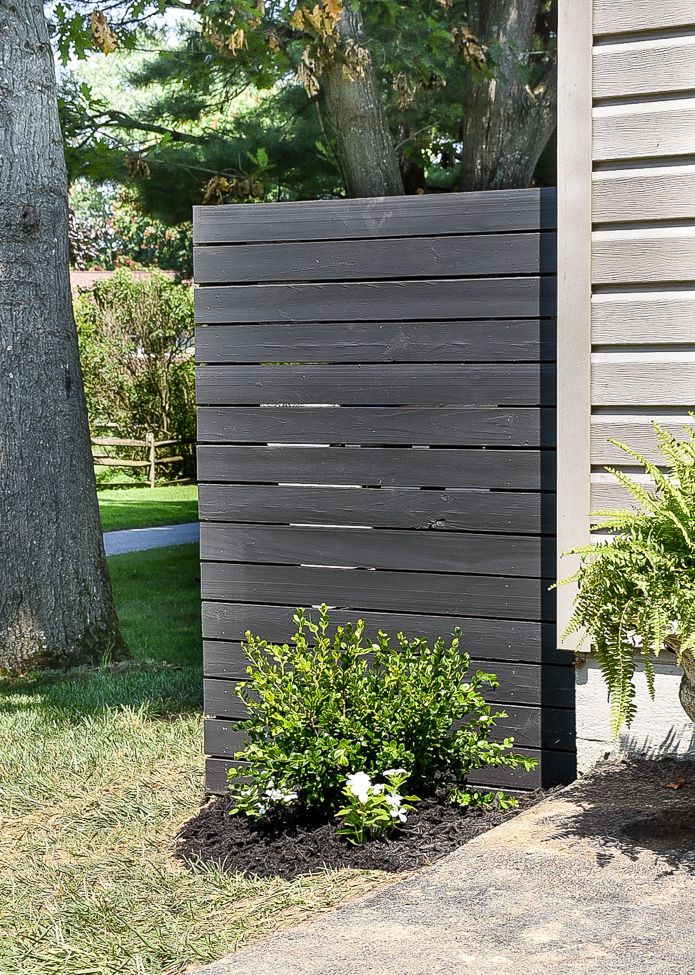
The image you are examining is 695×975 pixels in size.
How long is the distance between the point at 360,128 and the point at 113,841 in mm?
6006

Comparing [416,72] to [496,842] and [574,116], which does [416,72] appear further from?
[496,842]

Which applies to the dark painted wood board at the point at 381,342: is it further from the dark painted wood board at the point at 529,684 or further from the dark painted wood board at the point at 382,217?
the dark painted wood board at the point at 529,684

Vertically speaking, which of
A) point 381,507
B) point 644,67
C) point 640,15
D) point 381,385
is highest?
point 640,15

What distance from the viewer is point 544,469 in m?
3.76

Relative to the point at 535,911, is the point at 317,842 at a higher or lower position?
lower

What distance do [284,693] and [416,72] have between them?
6439 millimetres

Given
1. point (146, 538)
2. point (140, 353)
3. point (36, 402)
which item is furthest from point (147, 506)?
point (36, 402)

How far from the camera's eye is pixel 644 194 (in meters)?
3.55

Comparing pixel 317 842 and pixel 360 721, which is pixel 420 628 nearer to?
pixel 360 721

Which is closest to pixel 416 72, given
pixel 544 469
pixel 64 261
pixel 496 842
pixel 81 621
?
pixel 64 261

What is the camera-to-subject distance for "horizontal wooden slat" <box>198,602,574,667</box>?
12.5 feet

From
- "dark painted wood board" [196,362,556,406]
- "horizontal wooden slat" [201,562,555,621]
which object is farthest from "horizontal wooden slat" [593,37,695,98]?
"horizontal wooden slat" [201,562,555,621]

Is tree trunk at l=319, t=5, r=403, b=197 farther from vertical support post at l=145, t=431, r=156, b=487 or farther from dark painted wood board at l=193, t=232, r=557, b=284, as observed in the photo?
vertical support post at l=145, t=431, r=156, b=487

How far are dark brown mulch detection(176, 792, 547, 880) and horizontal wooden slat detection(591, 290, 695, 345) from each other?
1598 millimetres
